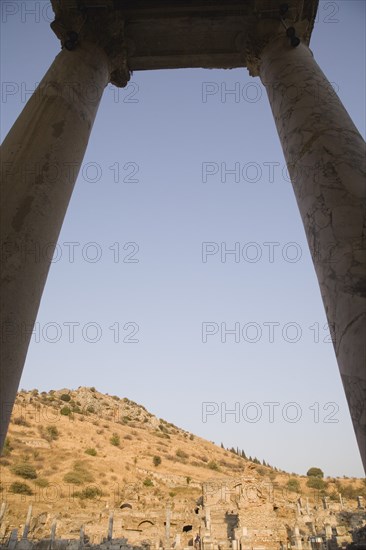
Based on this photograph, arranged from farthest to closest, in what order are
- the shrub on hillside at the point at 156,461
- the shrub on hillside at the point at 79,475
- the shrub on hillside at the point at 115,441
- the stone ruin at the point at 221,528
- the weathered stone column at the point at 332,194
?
the shrub on hillside at the point at 115,441, the shrub on hillside at the point at 156,461, the shrub on hillside at the point at 79,475, the stone ruin at the point at 221,528, the weathered stone column at the point at 332,194

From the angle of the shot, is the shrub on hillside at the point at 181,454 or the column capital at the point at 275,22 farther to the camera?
the shrub on hillside at the point at 181,454

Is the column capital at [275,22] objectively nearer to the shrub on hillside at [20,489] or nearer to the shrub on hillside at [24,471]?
the shrub on hillside at [20,489]

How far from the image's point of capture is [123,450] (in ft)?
224

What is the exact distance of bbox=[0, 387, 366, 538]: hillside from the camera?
36.8 meters

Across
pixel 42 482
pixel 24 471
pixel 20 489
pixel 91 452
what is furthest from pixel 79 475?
pixel 91 452

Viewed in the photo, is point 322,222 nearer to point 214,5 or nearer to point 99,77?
point 99,77

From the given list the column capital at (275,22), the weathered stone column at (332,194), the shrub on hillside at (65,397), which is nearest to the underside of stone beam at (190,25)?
the column capital at (275,22)

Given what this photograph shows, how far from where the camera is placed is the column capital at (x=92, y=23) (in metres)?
4.90

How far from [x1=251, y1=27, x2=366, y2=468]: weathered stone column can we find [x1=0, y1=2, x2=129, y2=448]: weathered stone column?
2018 millimetres

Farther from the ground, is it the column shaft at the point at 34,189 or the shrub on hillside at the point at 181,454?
the shrub on hillside at the point at 181,454

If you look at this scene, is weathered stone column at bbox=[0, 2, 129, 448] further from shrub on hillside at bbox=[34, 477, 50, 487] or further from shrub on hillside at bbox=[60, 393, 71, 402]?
shrub on hillside at bbox=[60, 393, 71, 402]

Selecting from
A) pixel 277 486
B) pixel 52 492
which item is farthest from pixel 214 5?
pixel 277 486

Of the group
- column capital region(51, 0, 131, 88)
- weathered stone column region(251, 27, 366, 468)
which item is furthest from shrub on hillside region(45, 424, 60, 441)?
weathered stone column region(251, 27, 366, 468)

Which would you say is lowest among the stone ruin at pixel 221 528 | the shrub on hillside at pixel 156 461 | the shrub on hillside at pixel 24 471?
the stone ruin at pixel 221 528
